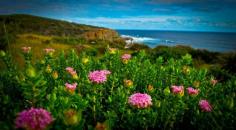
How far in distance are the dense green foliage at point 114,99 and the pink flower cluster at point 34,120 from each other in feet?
0.30

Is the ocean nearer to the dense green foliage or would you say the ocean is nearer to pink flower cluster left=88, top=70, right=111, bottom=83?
the dense green foliage

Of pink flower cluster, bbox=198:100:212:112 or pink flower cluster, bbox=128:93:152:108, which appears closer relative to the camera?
pink flower cluster, bbox=128:93:152:108

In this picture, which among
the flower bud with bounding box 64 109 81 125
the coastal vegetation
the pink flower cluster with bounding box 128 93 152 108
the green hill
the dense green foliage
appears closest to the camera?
the flower bud with bounding box 64 109 81 125

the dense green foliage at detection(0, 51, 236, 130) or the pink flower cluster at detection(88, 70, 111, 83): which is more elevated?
the pink flower cluster at detection(88, 70, 111, 83)

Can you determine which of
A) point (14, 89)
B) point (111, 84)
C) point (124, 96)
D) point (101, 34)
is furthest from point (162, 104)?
point (101, 34)

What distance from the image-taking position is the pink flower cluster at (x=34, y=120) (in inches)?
71.2

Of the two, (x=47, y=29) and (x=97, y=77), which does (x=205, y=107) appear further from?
(x=47, y=29)

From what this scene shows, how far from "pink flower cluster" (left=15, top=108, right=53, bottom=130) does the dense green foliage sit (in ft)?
0.30

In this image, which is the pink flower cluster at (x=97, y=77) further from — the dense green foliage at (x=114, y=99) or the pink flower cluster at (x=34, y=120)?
the pink flower cluster at (x=34, y=120)

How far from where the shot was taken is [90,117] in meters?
3.29

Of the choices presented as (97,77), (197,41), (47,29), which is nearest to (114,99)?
(97,77)

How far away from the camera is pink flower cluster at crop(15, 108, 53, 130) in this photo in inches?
71.2

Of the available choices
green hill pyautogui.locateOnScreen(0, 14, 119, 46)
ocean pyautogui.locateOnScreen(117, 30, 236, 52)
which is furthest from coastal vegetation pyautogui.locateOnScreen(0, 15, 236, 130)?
ocean pyautogui.locateOnScreen(117, 30, 236, 52)

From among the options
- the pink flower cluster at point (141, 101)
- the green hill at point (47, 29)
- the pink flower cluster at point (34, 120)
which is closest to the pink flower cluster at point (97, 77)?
the pink flower cluster at point (141, 101)
